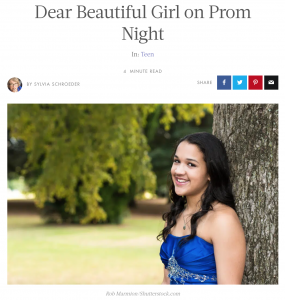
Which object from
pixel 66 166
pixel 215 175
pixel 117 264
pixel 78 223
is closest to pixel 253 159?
pixel 215 175

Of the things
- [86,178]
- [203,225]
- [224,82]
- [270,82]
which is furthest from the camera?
[86,178]

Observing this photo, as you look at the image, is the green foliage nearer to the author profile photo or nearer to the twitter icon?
the author profile photo

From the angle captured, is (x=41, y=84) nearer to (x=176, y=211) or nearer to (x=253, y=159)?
(x=176, y=211)

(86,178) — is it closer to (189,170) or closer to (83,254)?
(83,254)

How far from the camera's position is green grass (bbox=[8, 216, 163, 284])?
26.9 ft

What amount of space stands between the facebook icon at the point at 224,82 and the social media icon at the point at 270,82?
0.83 feet

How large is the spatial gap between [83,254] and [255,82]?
904 centimetres

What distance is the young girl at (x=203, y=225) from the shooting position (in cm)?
229

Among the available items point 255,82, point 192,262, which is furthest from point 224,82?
point 192,262

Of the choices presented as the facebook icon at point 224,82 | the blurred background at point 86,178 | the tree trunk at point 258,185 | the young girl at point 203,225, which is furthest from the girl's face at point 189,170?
the facebook icon at point 224,82

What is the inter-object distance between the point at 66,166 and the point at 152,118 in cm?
1168

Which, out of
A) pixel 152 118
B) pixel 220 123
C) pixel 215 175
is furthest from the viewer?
pixel 152 118

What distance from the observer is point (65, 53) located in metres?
3.14

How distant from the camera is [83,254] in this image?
11.0 m
